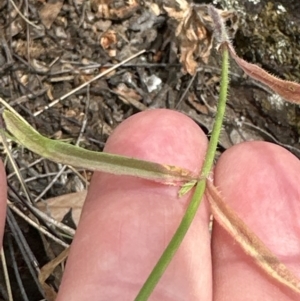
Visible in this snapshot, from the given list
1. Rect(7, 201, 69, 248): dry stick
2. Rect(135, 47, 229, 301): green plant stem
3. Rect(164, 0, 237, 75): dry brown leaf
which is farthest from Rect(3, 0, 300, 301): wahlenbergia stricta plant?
Rect(7, 201, 69, 248): dry stick

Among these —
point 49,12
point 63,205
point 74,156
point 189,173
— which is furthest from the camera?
point 49,12

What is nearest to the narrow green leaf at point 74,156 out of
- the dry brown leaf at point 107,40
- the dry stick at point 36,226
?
the dry stick at point 36,226

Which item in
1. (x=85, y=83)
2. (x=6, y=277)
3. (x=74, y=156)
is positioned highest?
(x=74, y=156)

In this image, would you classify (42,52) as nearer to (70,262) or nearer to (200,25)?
(200,25)

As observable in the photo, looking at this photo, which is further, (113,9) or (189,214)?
(113,9)

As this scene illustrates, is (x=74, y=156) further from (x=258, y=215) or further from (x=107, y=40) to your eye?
(x=107, y=40)

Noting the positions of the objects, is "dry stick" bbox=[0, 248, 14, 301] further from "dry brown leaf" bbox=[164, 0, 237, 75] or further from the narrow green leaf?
"dry brown leaf" bbox=[164, 0, 237, 75]

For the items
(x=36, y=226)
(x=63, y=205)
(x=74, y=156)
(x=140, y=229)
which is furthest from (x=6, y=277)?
(x=74, y=156)
